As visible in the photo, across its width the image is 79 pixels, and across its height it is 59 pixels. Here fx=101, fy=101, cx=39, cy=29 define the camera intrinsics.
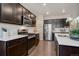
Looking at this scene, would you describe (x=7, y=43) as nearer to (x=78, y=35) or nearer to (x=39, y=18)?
(x=78, y=35)

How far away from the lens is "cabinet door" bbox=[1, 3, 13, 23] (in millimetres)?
2990

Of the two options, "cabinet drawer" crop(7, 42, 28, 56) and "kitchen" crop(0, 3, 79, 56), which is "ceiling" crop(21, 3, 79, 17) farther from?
"cabinet drawer" crop(7, 42, 28, 56)

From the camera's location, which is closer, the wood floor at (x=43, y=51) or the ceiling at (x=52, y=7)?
the wood floor at (x=43, y=51)

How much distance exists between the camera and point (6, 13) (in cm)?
321

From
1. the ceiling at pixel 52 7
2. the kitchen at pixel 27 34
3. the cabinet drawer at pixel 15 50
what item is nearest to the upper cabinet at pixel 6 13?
the kitchen at pixel 27 34

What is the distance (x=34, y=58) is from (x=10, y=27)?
3017 millimetres

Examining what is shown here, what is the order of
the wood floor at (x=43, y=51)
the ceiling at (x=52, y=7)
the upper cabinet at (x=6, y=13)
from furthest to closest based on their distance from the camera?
the ceiling at (x=52, y=7) → the wood floor at (x=43, y=51) → the upper cabinet at (x=6, y=13)

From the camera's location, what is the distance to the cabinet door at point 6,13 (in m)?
2.99

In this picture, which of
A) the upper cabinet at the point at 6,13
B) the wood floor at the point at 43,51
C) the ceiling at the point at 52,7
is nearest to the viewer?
the upper cabinet at the point at 6,13

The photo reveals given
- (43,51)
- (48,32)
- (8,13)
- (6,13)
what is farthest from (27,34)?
(48,32)

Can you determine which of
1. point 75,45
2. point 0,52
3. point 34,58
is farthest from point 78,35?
point 0,52

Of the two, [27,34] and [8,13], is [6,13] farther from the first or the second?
[27,34]

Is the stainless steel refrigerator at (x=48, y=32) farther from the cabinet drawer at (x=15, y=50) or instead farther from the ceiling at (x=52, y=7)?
the cabinet drawer at (x=15, y=50)

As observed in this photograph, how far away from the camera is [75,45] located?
5.16 feet
